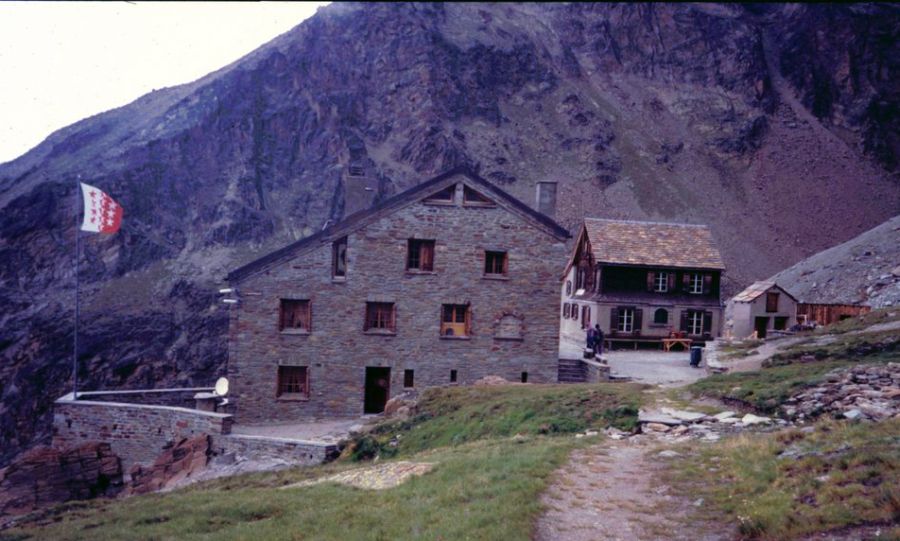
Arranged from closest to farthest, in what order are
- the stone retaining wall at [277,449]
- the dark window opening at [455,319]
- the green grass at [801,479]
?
the green grass at [801,479], the stone retaining wall at [277,449], the dark window opening at [455,319]

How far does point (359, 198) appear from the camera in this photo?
1196 inches

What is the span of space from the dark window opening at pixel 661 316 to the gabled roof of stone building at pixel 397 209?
15.7 metres

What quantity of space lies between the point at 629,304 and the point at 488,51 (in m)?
66.7

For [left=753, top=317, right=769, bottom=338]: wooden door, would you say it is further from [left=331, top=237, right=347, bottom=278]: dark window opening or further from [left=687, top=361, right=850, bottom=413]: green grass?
[left=331, top=237, right=347, bottom=278]: dark window opening

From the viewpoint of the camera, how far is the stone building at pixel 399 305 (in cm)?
2680

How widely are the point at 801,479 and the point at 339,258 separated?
69.1ft

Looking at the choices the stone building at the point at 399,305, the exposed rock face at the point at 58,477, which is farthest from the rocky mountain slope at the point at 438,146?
the stone building at the point at 399,305

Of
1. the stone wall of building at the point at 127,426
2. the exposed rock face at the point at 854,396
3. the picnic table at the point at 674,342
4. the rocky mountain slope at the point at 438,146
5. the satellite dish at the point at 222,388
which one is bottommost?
the stone wall of building at the point at 127,426

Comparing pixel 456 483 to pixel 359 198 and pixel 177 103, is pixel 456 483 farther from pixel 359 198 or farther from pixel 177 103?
pixel 177 103

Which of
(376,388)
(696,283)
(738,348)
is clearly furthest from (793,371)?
(696,283)

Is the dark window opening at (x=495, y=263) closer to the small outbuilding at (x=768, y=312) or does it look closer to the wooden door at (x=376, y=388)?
the wooden door at (x=376, y=388)

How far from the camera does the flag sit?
2702 centimetres

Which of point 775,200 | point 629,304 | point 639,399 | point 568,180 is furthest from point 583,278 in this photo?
point 775,200

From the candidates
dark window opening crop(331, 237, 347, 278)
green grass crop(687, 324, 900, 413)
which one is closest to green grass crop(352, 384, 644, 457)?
green grass crop(687, 324, 900, 413)
